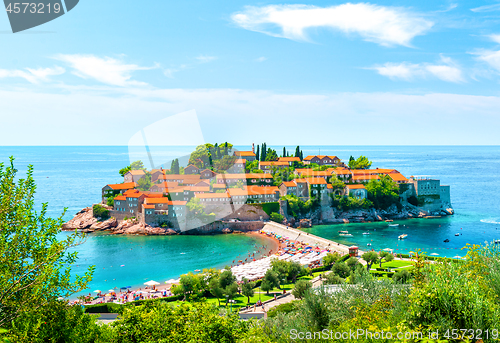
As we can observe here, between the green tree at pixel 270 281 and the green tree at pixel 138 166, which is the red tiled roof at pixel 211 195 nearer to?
the green tree at pixel 138 166

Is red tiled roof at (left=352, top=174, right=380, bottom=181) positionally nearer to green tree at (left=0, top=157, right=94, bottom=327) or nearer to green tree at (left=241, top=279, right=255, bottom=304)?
green tree at (left=241, top=279, right=255, bottom=304)

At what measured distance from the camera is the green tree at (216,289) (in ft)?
76.6

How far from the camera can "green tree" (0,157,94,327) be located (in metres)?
7.31

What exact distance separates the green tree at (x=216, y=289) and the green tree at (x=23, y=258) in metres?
16.2

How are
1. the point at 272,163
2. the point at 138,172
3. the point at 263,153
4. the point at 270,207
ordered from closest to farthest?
the point at 270,207 → the point at 138,172 → the point at 272,163 → the point at 263,153

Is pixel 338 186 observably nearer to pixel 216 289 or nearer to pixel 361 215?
pixel 361 215

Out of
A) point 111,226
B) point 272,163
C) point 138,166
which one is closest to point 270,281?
point 111,226

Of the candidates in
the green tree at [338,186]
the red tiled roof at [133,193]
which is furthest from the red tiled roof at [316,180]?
the red tiled roof at [133,193]

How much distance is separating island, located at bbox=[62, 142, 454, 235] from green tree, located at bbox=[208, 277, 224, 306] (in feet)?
77.0

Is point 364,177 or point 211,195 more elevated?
point 364,177

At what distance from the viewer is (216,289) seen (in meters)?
23.5

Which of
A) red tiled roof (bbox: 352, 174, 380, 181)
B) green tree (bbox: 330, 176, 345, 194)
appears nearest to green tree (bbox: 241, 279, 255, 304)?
green tree (bbox: 330, 176, 345, 194)

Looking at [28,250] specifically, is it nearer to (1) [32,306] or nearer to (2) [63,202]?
(1) [32,306]

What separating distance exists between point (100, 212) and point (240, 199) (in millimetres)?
20462
